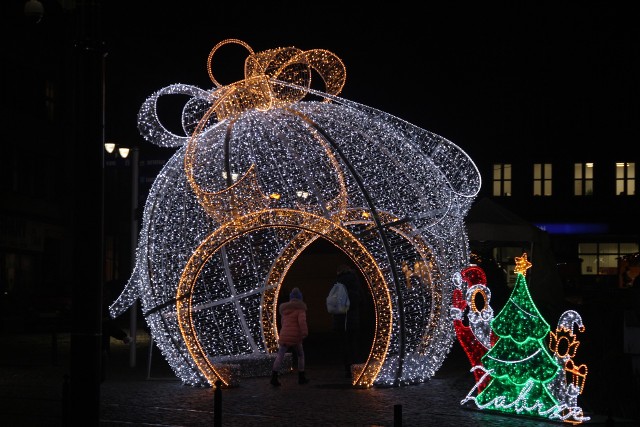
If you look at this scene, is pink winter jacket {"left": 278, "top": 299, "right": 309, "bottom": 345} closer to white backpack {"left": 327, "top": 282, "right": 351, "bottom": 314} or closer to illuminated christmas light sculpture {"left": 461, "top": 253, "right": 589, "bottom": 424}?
white backpack {"left": 327, "top": 282, "right": 351, "bottom": 314}

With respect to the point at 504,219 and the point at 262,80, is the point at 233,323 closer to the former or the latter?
the point at 262,80

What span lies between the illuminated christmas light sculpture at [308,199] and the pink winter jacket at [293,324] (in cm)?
89

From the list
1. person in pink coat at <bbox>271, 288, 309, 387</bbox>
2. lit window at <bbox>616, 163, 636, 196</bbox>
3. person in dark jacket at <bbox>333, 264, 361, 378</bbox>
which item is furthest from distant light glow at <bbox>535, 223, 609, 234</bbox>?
person in pink coat at <bbox>271, 288, 309, 387</bbox>

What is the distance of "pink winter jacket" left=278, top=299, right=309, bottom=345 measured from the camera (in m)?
15.1

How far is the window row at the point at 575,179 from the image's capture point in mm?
56344

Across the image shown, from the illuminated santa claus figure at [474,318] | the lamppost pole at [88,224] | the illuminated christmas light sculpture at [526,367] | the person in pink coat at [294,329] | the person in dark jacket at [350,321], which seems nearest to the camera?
the lamppost pole at [88,224]

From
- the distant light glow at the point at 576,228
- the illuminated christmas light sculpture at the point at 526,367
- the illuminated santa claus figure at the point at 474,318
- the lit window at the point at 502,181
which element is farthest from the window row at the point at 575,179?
the illuminated christmas light sculpture at the point at 526,367

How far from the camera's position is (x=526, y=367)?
38.1ft

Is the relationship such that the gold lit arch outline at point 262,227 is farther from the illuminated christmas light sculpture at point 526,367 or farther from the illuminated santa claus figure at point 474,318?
the illuminated christmas light sculpture at point 526,367

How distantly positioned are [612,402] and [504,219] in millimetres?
9020

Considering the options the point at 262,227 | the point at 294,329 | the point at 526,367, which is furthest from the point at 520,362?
the point at 294,329

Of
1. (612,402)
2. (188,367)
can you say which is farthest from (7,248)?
(612,402)

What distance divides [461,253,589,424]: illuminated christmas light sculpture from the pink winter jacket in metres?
3.56

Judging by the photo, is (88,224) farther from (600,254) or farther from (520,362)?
(600,254)
